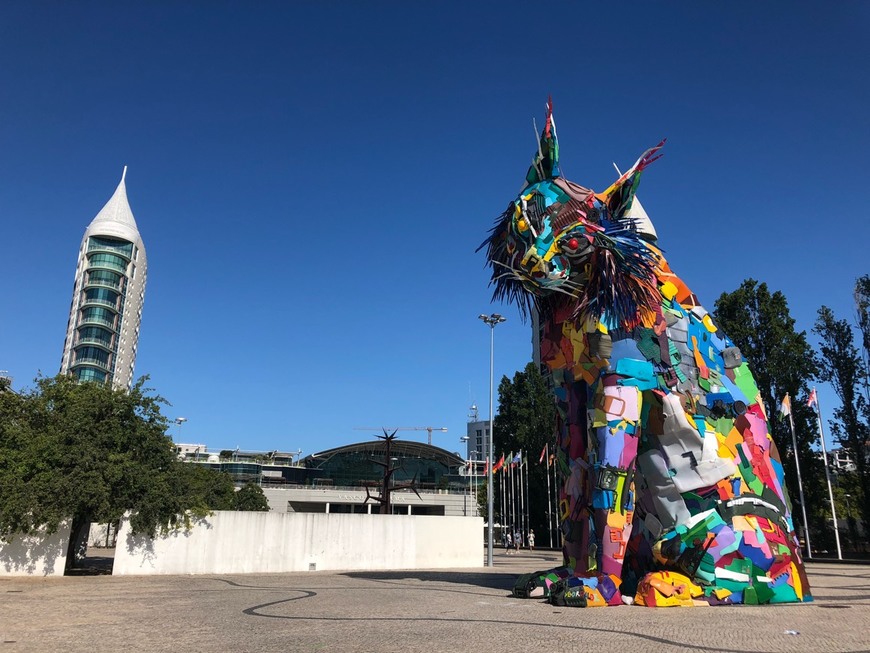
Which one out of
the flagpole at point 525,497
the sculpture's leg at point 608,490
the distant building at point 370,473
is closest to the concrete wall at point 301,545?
the sculpture's leg at point 608,490

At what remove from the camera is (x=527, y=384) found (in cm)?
4812

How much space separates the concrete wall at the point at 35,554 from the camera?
59.1ft

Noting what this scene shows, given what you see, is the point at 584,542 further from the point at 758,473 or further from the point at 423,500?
the point at 423,500

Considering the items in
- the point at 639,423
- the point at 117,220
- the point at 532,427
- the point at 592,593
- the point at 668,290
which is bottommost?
the point at 592,593

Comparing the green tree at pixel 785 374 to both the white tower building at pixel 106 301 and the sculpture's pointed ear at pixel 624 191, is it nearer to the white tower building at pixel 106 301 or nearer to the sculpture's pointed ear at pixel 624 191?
the sculpture's pointed ear at pixel 624 191

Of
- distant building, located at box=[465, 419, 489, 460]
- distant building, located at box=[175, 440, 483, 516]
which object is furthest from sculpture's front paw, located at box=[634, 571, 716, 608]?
distant building, located at box=[465, 419, 489, 460]

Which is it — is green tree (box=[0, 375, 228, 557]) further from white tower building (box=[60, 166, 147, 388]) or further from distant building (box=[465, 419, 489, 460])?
distant building (box=[465, 419, 489, 460])

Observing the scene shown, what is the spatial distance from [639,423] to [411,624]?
4050 mm

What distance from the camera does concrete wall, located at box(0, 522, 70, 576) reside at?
18.0m

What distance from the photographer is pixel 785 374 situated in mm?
33094

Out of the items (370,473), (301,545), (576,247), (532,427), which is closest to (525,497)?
(532,427)

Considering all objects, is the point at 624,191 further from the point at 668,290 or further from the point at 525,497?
the point at 525,497

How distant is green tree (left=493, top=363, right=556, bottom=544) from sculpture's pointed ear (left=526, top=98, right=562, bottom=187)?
36287 millimetres

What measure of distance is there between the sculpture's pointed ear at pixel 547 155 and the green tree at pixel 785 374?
27.1m
